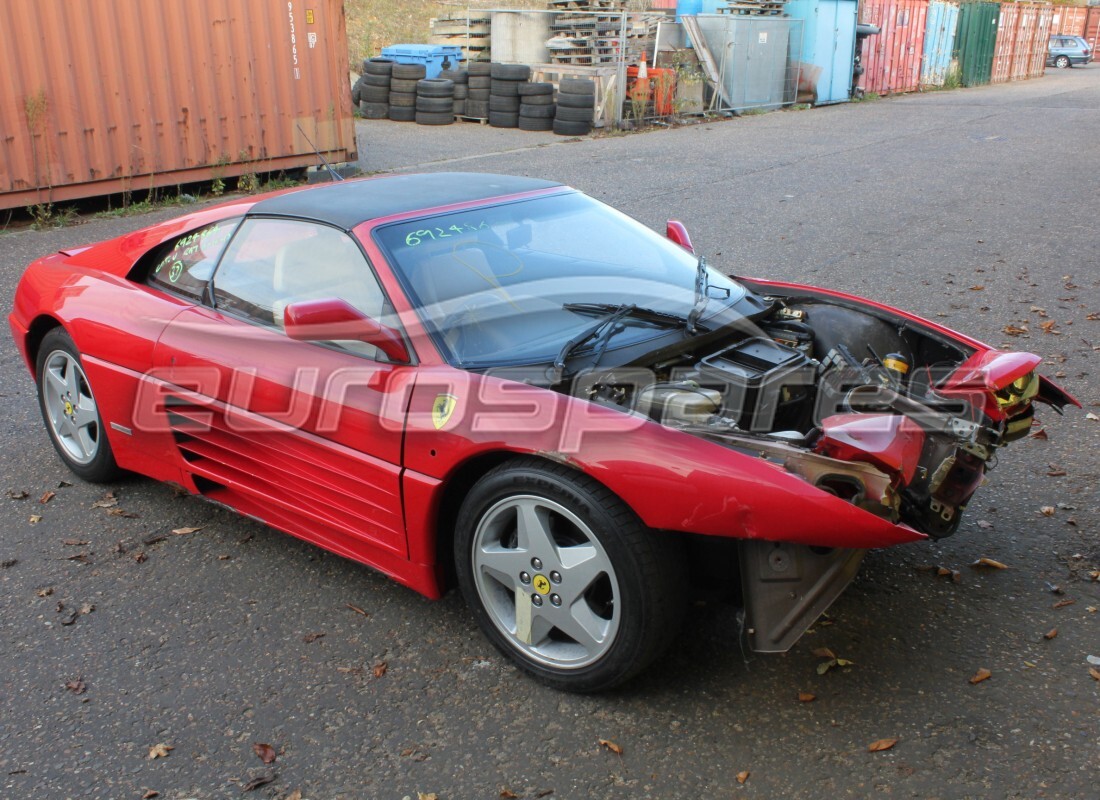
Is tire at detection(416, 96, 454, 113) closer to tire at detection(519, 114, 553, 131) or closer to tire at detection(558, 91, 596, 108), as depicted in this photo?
tire at detection(519, 114, 553, 131)

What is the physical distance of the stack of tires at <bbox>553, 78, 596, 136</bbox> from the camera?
17.4 meters

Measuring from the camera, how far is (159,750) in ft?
9.06

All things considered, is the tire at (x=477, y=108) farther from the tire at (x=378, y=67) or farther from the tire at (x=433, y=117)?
the tire at (x=378, y=67)

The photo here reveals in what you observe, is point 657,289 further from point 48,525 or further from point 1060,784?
point 48,525

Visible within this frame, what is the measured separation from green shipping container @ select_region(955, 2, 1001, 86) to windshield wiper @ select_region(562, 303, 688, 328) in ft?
111

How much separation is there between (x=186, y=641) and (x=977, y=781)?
7.98 ft

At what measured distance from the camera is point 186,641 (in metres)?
3.27

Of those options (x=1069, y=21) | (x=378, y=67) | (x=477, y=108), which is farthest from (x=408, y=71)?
(x=1069, y=21)

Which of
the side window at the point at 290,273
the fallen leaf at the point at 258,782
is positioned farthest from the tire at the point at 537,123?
the fallen leaf at the point at 258,782

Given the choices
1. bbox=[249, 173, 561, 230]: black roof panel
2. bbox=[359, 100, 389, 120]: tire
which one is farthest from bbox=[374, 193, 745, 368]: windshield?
bbox=[359, 100, 389, 120]: tire

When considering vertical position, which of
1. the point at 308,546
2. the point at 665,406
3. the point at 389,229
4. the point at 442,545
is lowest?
the point at 308,546

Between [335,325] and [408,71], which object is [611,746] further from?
[408,71]

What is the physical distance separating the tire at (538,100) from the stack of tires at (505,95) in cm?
31

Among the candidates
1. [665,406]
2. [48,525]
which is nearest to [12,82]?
[48,525]
